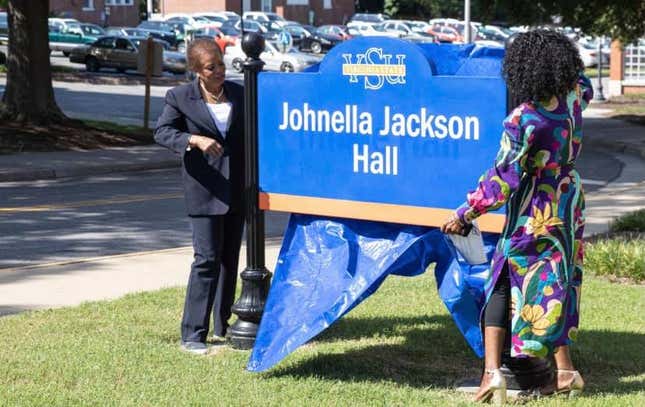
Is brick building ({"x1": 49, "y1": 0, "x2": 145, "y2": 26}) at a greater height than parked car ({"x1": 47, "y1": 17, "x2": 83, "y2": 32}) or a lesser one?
greater

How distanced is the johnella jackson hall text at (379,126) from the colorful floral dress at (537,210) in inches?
14.5

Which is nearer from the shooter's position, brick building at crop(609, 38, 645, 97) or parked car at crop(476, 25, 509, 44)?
brick building at crop(609, 38, 645, 97)

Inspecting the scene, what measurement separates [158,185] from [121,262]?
7.11 metres

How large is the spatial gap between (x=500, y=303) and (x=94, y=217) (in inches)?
333

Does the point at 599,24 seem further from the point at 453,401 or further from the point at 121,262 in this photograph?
the point at 453,401

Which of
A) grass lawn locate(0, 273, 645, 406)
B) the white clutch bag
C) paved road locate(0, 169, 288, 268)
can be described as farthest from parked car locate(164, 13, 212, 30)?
the white clutch bag

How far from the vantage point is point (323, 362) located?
251 inches

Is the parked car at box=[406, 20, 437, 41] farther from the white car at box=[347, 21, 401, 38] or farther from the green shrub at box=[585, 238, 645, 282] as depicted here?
the green shrub at box=[585, 238, 645, 282]

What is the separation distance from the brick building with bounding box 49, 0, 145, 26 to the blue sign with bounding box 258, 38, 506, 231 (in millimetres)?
69105

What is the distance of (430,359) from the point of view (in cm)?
653

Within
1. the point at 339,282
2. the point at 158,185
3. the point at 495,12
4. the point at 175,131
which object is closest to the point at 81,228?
the point at 158,185

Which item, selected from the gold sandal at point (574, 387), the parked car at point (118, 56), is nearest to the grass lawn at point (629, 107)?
the parked car at point (118, 56)

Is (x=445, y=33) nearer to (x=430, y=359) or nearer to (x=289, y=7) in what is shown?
(x=289, y=7)

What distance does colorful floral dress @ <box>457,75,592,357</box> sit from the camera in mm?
5320
